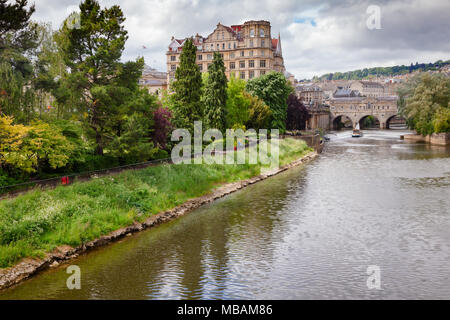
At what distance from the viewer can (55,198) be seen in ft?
79.5

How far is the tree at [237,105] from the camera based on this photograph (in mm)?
59781

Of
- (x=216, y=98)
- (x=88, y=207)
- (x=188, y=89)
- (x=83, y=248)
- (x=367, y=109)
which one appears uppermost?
(x=367, y=109)

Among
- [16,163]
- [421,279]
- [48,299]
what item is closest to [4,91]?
[16,163]

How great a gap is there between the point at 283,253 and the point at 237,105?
41.2 metres

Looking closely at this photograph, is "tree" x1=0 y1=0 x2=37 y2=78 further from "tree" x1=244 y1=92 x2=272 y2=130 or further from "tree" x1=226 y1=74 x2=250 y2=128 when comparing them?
"tree" x1=244 y1=92 x2=272 y2=130

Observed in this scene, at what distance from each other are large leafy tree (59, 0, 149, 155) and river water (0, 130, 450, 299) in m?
9.96

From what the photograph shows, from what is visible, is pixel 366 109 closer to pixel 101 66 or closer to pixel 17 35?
pixel 101 66

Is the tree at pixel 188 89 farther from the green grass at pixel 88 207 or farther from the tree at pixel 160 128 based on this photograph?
the green grass at pixel 88 207

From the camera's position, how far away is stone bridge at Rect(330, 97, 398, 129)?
143 meters

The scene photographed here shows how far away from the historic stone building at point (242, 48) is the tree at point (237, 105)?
47.6 meters

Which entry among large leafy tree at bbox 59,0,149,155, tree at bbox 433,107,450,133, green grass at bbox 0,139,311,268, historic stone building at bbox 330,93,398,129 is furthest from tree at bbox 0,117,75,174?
historic stone building at bbox 330,93,398,129

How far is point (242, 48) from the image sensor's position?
111 meters

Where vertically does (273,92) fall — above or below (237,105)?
above

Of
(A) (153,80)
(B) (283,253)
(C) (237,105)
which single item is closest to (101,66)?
(B) (283,253)
